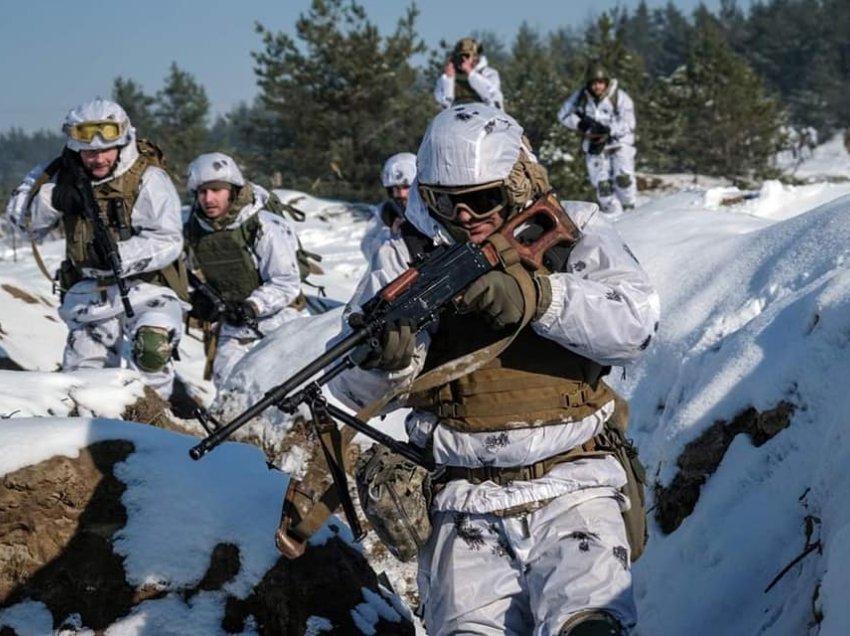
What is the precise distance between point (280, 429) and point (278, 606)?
270 centimetres

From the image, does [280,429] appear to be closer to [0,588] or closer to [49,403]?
[49,403]

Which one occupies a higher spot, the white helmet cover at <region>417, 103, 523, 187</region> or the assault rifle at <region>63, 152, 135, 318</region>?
the white helmet cover at <region>417, 103, 523, 187</region>

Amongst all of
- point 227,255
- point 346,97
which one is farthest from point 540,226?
point 346,97

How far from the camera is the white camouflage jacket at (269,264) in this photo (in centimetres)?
736

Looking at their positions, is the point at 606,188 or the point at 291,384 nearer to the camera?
the point at 291,384

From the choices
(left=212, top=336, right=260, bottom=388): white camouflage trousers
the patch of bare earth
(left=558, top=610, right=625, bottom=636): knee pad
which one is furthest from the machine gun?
(left=212, top=336, right=260, bottom=388): white camouflage trousers

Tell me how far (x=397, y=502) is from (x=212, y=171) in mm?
4640

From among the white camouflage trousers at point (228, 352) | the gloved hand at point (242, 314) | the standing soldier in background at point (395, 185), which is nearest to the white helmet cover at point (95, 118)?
the gloved hand at point (242, 314)

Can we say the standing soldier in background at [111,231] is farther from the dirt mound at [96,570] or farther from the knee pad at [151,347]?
the dirt mound at [96,570]

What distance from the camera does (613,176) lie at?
40.8 feet

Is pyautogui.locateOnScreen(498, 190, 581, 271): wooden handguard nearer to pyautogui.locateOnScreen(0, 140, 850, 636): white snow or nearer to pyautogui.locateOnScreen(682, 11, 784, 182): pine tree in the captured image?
pyautogui.locateOnScreen(0, 140, 850, 636): white snow

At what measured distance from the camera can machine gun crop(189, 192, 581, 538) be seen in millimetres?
2771

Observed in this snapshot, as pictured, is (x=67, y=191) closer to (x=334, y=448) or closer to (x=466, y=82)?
(x=334, y=448)

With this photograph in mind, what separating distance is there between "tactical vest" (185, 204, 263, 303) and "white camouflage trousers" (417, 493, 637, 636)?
4.55 meters
